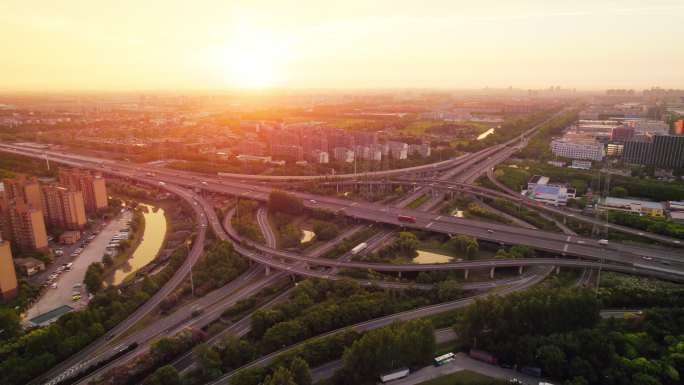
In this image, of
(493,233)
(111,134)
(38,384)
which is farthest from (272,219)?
(111,134)

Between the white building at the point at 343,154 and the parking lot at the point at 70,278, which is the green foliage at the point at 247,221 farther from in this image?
the white building at the point at 343,154

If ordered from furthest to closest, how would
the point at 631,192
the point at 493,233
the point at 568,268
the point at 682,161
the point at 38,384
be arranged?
the point at 682,161 → the point at 631,192 → the point at 493,233 → the point at 568,268 → the point at 38,384

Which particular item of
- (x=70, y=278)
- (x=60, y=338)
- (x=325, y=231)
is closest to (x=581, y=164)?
(x=325, y=231)

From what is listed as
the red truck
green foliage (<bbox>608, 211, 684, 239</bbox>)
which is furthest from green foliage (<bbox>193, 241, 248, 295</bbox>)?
green foliage (<bbox>608, 211, 684, 239</bbox>)

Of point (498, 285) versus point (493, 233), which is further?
point (493, 233)

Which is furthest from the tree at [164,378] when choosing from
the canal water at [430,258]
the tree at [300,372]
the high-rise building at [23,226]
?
the high-rise building at [23,226]

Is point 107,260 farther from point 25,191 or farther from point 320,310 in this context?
point 320,310

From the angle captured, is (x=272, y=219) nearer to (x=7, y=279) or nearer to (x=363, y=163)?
(x=7, y=279)
